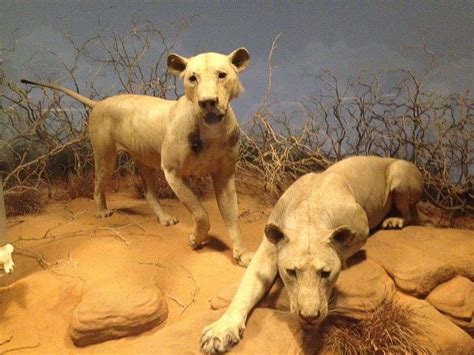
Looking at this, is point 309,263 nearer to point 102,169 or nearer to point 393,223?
point 393,223

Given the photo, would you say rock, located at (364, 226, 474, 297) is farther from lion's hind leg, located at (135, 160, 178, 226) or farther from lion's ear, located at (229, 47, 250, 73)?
lion's hind leg, located at (135, 160, 178, 226)

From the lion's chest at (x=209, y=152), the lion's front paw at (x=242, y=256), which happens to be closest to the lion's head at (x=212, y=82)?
the lion's chest at (x=209, y=152)

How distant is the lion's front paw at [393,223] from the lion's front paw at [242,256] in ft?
3.29

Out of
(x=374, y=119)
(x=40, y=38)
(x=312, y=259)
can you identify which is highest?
(x=40, y=38)

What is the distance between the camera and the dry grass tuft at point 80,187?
465cm

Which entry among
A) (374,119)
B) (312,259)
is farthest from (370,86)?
(312,259)

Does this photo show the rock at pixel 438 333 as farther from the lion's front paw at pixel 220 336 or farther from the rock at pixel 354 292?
the lion's front paw at pixel 220 336

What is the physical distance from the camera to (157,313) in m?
2.70

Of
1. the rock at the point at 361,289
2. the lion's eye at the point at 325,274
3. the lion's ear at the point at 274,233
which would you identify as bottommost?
the rock at the point at 361,289

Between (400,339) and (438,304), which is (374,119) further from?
(400,339)

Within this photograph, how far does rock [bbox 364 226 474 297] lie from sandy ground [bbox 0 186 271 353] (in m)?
0.89

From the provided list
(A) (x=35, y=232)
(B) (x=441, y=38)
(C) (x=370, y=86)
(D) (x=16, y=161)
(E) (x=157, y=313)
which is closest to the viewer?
(E) (x=157, y=313)

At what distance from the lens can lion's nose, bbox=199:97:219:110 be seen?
106 inches

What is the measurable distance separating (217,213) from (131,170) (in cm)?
120
